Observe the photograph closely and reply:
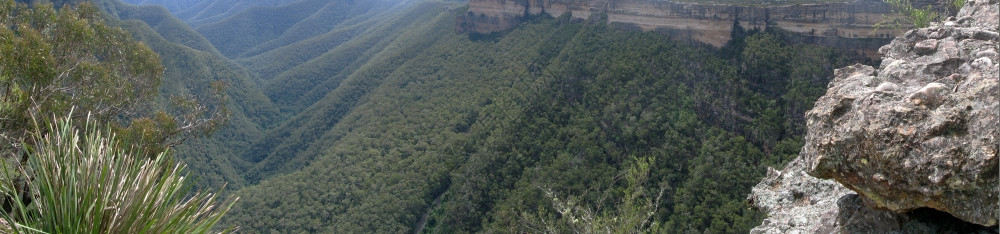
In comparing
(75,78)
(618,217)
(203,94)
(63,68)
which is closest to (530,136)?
(618,217)

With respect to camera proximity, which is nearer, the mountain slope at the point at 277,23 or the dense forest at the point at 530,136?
the dense forest at the point at 530,136

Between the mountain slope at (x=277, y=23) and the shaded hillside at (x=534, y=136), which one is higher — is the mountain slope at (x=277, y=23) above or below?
above

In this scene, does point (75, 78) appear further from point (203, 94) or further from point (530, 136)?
point (203, 94)

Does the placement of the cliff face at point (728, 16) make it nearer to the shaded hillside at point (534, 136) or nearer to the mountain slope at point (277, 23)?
the shaded hillside at point (534, 136)

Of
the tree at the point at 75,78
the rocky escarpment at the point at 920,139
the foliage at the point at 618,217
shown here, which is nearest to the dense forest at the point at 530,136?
the foliage at the point at 618,217

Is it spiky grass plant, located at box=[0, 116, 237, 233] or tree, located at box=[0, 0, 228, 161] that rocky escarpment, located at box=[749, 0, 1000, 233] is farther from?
tree, located at box=[0, 0, 228, 161]
